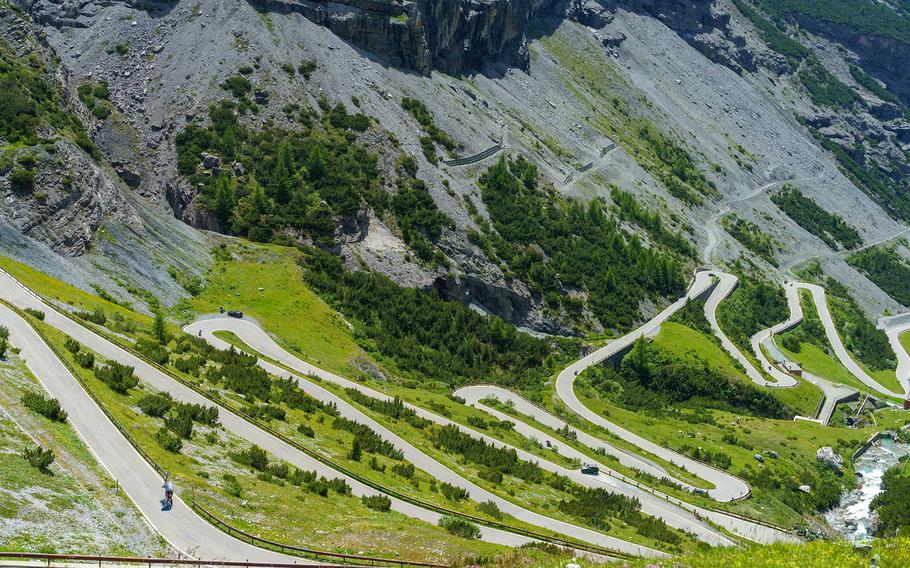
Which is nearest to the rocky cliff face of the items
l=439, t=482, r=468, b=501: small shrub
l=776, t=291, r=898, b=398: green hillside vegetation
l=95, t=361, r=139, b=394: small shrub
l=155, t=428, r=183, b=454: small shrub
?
l=776, t=291, r=898, b=398: green hillside vegetation

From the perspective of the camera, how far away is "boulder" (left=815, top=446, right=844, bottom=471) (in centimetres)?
6309

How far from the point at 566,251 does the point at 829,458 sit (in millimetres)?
43658

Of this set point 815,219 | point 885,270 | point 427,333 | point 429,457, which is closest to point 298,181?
point 427,333

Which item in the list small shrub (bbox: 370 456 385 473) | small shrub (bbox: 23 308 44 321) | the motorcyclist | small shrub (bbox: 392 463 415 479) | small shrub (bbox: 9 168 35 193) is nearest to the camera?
the motorcyclist

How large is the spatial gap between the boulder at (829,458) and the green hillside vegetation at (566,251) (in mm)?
31772

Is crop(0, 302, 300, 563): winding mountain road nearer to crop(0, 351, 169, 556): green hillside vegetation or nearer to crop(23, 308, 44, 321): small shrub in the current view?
crop(0, 351, 169, 556): green hillside vegetation

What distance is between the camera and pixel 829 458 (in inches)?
2498

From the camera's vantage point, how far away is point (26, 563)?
20.7 metres

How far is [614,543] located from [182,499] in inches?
728

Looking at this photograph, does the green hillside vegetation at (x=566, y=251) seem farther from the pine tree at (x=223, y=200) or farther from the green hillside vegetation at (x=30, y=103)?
the green hillside vegetation at (x=30, y=103)

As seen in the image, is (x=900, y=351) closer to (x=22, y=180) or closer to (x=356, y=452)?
(x=356, y=452)

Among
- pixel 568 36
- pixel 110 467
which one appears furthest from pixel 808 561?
pixel 568 36

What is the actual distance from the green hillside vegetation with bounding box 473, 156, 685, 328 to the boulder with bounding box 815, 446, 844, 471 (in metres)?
31.8

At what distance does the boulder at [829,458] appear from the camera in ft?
207
